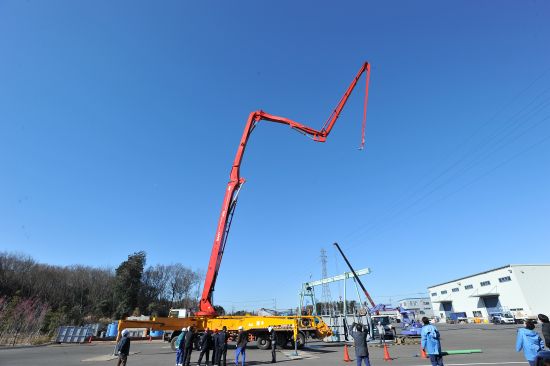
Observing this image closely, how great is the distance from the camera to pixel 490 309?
72.2m

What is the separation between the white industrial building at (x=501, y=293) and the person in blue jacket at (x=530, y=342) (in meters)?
65.2

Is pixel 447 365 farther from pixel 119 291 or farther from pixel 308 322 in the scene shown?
pixel 119 291

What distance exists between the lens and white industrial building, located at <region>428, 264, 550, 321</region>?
6391cm

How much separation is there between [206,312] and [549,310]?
73.5 metres

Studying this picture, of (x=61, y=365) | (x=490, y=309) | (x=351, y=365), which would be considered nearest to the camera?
(x=351, y=365)

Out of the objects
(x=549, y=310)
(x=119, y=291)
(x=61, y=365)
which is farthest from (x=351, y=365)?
(x=549, y=310)

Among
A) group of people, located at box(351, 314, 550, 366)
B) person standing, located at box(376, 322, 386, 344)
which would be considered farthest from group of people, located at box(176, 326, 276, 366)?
person standing, located at box(376, 322, 386, 344)

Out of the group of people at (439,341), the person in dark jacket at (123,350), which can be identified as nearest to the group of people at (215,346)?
the person in dark jacket at (123,350)

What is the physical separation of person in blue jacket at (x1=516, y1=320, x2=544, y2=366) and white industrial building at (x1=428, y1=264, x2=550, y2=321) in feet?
214

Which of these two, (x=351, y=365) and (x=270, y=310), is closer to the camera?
(x=351, y=365)

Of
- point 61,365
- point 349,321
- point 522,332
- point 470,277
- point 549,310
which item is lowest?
point 61,365

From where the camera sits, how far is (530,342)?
774cm

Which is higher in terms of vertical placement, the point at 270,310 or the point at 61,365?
the point at 270,310

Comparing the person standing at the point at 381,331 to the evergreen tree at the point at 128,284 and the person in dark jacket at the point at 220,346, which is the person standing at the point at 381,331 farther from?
the evergreen tree at the point at 128,284
